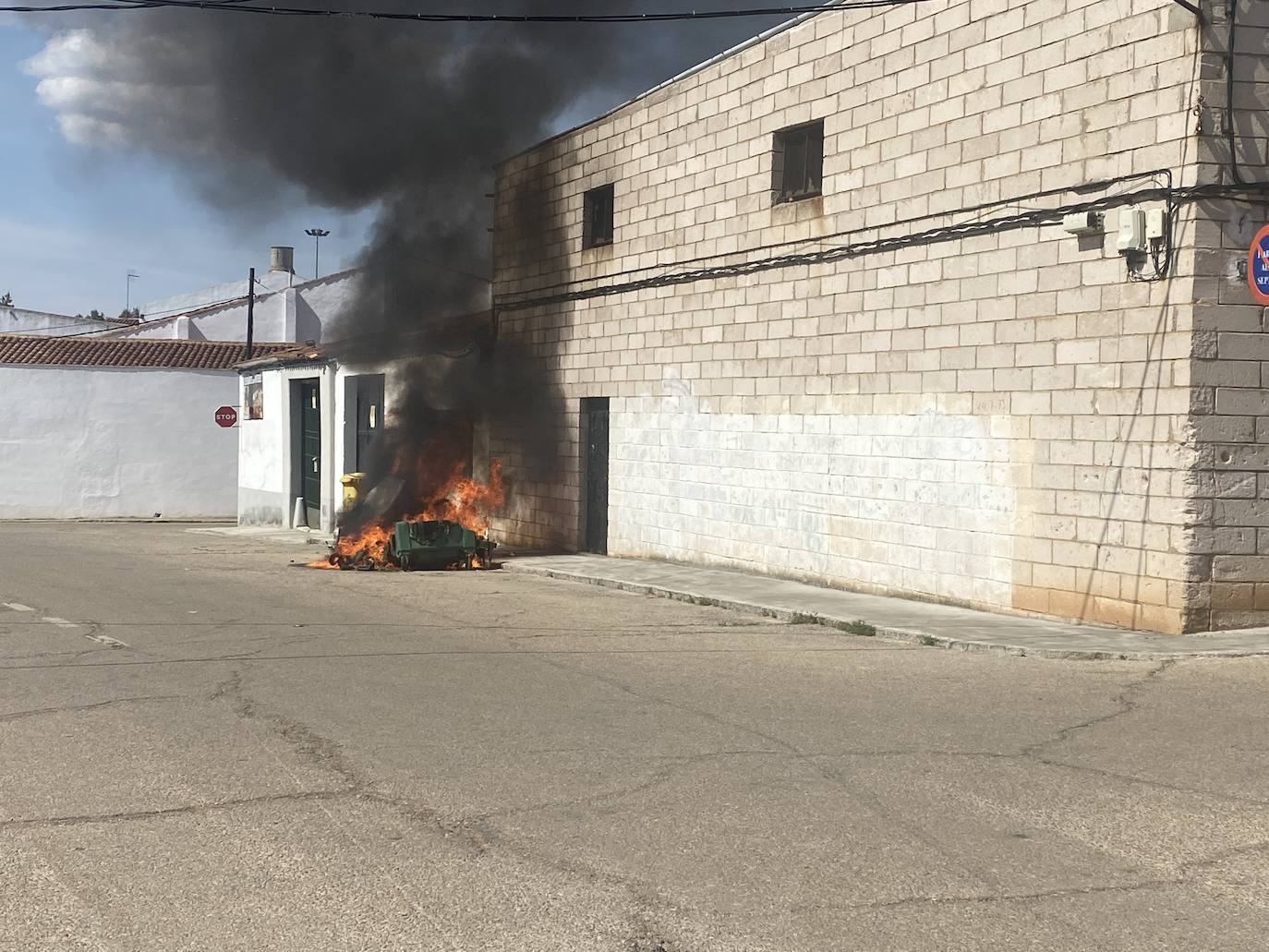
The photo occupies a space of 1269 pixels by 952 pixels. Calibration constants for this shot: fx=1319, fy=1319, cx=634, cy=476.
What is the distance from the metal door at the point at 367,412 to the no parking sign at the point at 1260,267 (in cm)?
1651

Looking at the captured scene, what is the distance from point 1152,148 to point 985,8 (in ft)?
8.68

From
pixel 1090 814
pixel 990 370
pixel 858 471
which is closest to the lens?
pixel 1090 814

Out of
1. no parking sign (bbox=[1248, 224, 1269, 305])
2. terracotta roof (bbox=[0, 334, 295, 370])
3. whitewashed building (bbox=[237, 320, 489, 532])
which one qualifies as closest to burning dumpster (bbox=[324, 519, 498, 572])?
whitewashed building (bbox=[237, 320, 489, 532])

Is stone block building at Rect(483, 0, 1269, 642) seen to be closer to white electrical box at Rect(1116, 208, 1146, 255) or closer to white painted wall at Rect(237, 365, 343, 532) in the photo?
white electrical box at Rect(1116, 208, 1146, 255)

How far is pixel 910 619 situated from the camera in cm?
1195

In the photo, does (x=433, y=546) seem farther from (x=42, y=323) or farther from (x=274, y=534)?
(x=42, y=323)

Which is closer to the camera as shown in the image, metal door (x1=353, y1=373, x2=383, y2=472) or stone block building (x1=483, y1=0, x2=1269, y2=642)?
stone block building (x1=483, y1=0, x2=1269, y2=642)

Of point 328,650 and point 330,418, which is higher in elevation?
point 330,418

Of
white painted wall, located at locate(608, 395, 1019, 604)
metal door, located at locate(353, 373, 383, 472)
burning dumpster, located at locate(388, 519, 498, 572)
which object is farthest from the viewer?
metal door, located at locate(353, 373, 383, 472)

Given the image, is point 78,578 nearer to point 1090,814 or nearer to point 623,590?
point 623,590

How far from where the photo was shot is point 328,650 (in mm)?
9805

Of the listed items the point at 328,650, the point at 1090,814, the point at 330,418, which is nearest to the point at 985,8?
the point at 328,650

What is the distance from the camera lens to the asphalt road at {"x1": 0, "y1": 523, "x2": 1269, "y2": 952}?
4.14 metres

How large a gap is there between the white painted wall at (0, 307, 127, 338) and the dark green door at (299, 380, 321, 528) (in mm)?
30142
